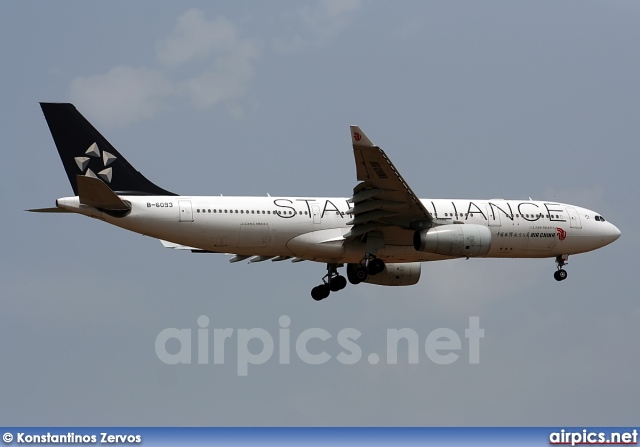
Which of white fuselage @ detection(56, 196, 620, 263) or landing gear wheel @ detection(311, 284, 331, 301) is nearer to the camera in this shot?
white fuselage @ detection(56, 196, 620, 263)

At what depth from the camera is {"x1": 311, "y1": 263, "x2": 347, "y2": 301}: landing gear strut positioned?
188 ft

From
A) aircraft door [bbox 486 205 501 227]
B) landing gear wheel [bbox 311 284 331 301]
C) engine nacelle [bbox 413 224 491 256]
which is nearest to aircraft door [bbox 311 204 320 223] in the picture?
engine nacelle [bbox 413 224 491 256]

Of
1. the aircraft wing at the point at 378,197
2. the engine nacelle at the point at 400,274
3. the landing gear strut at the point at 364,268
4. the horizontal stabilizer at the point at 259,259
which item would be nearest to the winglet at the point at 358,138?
the aircraft wing at the point at 378,197

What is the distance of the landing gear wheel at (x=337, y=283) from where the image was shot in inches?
2259

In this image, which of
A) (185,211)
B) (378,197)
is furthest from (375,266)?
(185,211)

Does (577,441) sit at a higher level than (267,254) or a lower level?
lower

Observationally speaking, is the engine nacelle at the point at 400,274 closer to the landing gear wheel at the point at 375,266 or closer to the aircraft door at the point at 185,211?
the landing gear wheel at the point at 375,266

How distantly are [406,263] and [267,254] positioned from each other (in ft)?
27.6

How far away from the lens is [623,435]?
138 ft

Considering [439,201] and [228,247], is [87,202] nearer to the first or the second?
[228,247]

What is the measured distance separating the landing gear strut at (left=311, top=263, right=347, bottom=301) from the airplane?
99 centimetres

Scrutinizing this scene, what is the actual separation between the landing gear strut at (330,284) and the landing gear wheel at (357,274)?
1125mm

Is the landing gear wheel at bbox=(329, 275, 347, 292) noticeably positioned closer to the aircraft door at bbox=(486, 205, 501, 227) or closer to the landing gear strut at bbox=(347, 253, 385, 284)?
the landing gear strut at bbox=(347, 253, 385, 284)

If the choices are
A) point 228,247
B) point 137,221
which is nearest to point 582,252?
point 228,247
